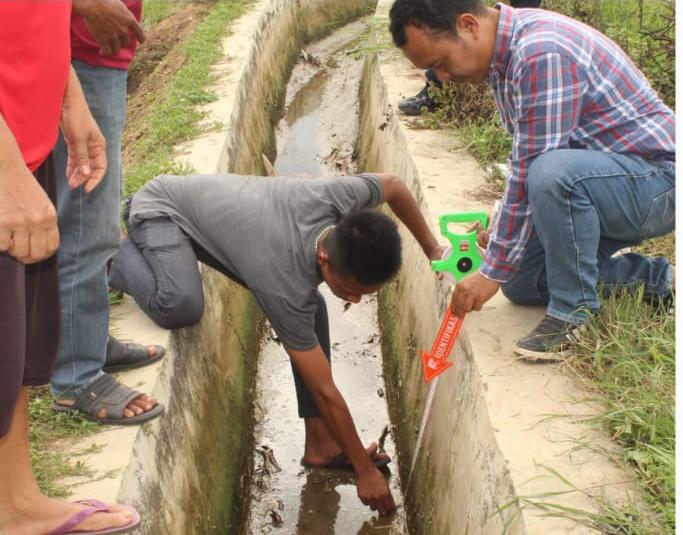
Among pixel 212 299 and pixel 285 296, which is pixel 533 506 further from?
pixel 212 299

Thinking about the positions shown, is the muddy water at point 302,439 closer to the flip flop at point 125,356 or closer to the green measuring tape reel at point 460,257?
the flip flop at point 125,356

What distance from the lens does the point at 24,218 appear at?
1.82 m

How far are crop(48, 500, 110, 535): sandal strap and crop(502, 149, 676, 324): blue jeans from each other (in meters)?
1.64

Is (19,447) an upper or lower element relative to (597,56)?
lower

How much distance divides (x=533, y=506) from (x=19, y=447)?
135 centimetres

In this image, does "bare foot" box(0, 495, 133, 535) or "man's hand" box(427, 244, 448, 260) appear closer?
"bare foot" box(0, 495, 133, 535)

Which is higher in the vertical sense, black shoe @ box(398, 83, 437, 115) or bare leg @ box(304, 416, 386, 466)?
black shoe @ box(398, 83, 437, 115)

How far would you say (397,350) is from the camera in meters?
4.53

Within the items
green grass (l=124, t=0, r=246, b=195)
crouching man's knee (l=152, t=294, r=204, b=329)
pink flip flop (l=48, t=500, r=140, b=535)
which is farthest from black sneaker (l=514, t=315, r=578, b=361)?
green grass (l=124, t=0, r=246, b=195)

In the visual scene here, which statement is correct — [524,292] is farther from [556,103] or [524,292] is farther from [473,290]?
[556,103]

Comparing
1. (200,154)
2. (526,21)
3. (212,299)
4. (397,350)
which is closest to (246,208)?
(212,299)

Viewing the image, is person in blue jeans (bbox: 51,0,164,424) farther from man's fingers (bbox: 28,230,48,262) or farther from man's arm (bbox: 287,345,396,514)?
man's fingers (bbox: 28,230,48,262)

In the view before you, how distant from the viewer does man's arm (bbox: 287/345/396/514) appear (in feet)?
10.1

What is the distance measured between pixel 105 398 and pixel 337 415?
2.61 ft
